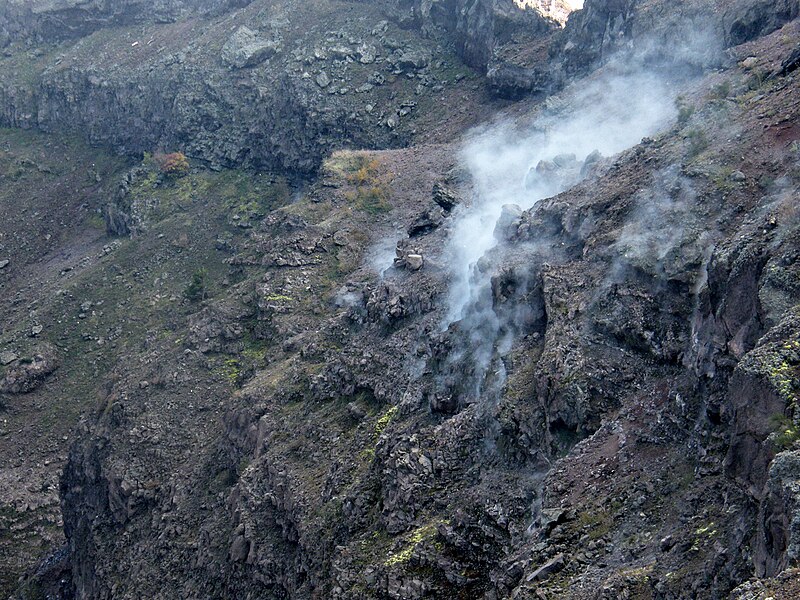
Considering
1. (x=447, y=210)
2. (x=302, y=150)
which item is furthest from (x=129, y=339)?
(x=447, y=210)

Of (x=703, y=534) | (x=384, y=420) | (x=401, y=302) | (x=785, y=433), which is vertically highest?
(x=785, y=433)

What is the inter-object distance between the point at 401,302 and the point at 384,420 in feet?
19.7

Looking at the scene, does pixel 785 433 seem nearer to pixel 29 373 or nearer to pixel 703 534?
pixel 703 534

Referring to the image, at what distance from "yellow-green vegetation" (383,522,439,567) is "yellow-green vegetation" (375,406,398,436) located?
5913 millimetres

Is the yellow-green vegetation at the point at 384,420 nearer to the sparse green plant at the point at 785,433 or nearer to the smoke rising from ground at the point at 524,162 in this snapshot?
the smoke rising from ground at the point at 524,162

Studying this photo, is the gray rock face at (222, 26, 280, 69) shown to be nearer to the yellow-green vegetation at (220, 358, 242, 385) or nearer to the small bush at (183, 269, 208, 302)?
the small bush at (183, 269, 208, 302)

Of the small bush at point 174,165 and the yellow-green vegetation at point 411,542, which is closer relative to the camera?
the yellow-green vegetation at point 411,542

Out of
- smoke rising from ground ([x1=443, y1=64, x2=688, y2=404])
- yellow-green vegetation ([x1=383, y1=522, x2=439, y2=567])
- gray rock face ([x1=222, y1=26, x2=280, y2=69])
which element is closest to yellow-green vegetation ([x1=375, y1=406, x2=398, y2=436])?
smoke rising from ground ([x1=443, y1=64, x2=688, y2=404])

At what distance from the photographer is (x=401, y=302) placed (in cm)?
3697

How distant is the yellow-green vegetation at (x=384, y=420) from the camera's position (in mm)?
31969

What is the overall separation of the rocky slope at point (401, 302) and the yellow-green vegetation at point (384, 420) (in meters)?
0.30

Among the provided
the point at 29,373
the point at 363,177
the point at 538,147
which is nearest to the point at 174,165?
the point at 29,373

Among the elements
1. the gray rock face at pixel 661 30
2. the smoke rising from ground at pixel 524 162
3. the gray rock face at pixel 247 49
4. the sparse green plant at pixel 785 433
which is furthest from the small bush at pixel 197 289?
the sparse green plant at pixel 785 433

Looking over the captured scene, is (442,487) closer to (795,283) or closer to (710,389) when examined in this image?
(710,389)
